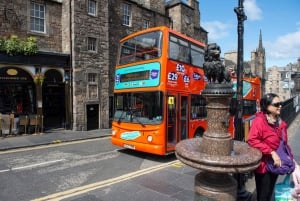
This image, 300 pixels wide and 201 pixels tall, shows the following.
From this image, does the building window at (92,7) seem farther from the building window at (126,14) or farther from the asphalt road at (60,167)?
the asphalt road at (60,167)

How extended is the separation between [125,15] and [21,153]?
1295 centimetres

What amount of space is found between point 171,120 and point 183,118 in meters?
0.78

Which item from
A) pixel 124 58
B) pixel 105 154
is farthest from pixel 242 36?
pixel 105 154

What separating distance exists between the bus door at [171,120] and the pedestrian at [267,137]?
444 cm

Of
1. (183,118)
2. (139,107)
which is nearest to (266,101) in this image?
(139,107)

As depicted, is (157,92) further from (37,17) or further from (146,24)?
(146,24)

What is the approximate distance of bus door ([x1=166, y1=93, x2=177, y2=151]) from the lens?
317 inches

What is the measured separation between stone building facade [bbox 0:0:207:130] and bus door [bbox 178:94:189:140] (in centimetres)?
841

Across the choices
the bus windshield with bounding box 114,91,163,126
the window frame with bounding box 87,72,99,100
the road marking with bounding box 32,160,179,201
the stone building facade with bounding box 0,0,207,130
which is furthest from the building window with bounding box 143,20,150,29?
the road marking with bounding box 32,160,179,201

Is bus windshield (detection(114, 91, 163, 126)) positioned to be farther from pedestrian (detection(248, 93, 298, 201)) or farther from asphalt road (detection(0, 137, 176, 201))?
pedestrian (detection(248, 93, 298, 201))

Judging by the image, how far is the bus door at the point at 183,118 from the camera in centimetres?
869

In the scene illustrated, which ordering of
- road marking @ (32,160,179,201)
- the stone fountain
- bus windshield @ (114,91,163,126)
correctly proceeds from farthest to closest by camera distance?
bus windshield @ (114,91,163,126) → road marking @ (32,160,179,201) → the stone fountain

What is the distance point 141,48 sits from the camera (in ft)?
28.8

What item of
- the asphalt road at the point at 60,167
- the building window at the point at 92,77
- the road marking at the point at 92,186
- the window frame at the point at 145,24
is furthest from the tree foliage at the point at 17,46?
the road marking at the point at 92,186
